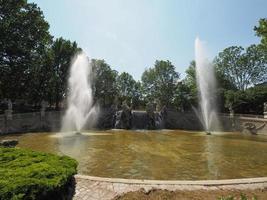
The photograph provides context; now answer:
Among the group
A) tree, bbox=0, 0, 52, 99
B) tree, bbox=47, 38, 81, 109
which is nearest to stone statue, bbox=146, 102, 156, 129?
tree, bbox=47, 38, 81, 109

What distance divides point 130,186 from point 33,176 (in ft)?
9.97

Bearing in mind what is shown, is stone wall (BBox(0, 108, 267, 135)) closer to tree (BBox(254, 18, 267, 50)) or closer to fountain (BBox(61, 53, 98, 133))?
fountain (BBox(61, 53, 98, 133))

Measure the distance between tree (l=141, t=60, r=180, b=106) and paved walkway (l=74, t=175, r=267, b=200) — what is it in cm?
5622

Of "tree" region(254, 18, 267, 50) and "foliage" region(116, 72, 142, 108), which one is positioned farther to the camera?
"foliage" region(116, 72, 142, 108)

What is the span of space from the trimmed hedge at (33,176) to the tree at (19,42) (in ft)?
70.1

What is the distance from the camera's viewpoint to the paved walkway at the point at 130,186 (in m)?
Answer: 7.30

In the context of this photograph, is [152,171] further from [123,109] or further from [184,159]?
[123,109]

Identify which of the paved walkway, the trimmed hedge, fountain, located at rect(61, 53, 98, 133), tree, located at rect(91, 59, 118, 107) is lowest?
the paved walkway

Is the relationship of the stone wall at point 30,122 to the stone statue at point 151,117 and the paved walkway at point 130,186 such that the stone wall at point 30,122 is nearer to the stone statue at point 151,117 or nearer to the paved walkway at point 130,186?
the stone statue at point 151,117

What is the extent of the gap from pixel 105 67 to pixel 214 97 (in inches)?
967

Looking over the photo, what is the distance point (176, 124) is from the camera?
44344 millimetres

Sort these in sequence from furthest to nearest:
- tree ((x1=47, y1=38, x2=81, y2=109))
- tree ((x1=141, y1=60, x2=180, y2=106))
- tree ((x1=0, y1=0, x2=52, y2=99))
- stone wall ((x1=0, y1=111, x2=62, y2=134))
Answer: tree ((x1=141, y1=60, x2=180, y2=106)) < tree ((x1=47, y1=38, x2=81, y2=109)) < stone wall ((x1=0, y1=111, x2=62, y2=134)) < tree ((x1=0, y1=0, x2=52, y2=99))

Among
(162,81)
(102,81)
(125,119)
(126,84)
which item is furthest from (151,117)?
(126,84)

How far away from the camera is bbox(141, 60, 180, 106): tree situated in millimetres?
65438
